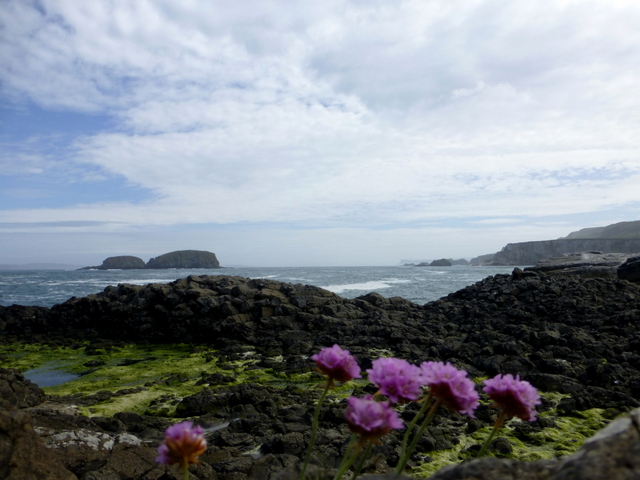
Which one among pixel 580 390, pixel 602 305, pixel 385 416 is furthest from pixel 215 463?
pixel 602 305

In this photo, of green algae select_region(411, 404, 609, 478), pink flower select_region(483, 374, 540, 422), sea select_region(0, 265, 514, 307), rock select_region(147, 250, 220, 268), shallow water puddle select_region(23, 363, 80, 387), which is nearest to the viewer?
pink flower select_region(483, 374, 540, 422)

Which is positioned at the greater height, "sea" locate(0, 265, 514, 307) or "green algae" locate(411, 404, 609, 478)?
"green algae" locate(411, 404, 609, 478)

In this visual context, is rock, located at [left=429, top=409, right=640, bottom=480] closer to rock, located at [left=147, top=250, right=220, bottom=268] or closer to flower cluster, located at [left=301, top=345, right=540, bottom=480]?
flower cluster, located at [left=301, top=345, right=540, bottom=480]

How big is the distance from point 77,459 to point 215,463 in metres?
1.54

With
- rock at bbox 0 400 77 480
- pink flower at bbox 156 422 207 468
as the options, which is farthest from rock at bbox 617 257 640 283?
pink flower at bbox 156 422 207 468

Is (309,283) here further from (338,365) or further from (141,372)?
(338,365)

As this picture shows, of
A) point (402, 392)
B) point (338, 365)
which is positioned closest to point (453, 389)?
point (402, 392)

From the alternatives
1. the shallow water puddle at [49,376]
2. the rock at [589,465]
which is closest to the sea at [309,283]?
the shallow water puddle at [49,376]

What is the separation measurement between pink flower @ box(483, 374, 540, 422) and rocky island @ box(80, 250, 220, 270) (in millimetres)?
151272

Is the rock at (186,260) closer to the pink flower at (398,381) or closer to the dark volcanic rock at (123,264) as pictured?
the dark volcanic rock at (123,264)

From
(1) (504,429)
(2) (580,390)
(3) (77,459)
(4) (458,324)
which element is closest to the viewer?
(3) (77,459)

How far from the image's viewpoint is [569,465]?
161 cm

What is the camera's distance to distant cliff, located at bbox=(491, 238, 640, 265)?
125m

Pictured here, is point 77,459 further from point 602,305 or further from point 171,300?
point 602,305
